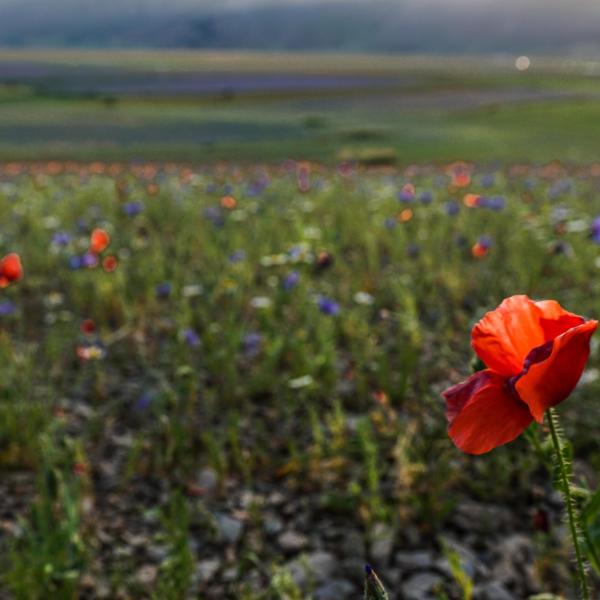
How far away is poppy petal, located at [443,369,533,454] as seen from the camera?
1.17 metres

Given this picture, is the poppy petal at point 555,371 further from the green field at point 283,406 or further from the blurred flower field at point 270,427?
the blurred flower field at point 270,427

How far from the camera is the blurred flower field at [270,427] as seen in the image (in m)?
2.40

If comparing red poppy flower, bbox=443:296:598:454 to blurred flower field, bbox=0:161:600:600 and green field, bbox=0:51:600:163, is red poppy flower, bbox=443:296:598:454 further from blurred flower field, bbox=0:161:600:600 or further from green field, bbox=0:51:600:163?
green field, bbox=0:51:600:163

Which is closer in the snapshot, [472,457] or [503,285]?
[472,457]

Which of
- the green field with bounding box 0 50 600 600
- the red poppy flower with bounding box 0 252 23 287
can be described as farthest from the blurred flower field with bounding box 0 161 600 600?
the red poppy flower with bounding box 0 252 23 287

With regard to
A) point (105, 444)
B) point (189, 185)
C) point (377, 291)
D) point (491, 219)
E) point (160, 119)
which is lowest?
point (105, 444)

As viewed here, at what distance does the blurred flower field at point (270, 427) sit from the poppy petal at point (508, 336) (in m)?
0.46

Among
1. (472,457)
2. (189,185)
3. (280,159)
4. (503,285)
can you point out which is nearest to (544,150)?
(280,159)

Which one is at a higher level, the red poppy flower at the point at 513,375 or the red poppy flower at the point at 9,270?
the red poppy flower at the point at 9,270

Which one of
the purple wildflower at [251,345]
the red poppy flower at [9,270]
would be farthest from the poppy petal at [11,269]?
the purple wildflower at [251,345]

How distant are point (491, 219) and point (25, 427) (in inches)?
180

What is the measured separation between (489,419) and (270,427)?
7.13 feet

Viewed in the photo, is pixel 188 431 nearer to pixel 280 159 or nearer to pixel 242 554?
pixel 242 554

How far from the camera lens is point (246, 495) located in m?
2.82
